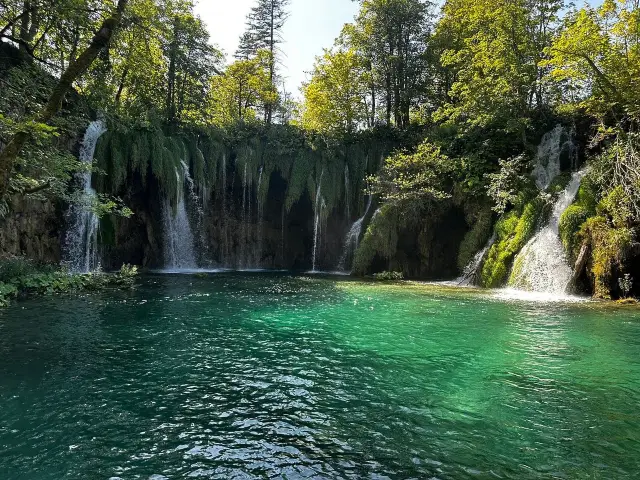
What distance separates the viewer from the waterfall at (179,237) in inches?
878

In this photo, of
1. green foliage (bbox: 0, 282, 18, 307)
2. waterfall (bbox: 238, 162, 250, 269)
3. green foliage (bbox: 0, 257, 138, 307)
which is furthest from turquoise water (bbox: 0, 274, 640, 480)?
waterfall (bbox: 238, 162, 250, 269)

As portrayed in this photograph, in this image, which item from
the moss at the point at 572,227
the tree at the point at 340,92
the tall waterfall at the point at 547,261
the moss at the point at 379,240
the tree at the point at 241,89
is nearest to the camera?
the moss at the point at 572,227

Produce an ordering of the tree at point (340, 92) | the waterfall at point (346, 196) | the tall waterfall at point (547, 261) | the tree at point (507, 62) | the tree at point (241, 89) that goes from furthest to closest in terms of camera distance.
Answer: the tree at point (241, 89)
the tree at point (340, 92)
the waterfall at point (346, 196)
the tree at point (507, 62)
the tall waterfall at point (547, 261)

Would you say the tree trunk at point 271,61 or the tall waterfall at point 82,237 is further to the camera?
the tree trunk at point 271,61

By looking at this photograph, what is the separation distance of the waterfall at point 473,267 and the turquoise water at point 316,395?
275 inches

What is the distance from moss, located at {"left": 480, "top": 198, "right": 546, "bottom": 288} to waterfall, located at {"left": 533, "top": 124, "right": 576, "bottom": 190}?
7.15ft

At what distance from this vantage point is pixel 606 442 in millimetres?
4273

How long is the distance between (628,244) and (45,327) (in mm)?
15696

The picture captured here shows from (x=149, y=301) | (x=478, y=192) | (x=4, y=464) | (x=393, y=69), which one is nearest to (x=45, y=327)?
(x=149, y=301)

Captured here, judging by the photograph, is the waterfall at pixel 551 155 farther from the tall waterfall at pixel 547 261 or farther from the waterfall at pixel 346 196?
the waterfall at pixel 346 196

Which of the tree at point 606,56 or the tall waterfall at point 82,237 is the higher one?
the tree at point 606,56

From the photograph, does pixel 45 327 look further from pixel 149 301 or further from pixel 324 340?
pixel 324 340

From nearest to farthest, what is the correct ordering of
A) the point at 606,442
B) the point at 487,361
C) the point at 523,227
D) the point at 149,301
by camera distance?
the point at 606,442, the point at 487,361, the point at 149,301, the point at 523,227

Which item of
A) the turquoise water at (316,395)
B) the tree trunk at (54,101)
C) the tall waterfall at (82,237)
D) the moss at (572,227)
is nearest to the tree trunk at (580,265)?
the moss at (572,227)
